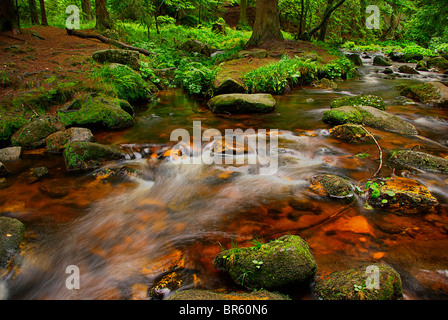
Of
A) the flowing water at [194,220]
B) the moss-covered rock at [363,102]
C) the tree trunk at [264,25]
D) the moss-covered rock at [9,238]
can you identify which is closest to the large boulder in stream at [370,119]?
the flowing water at [194,220]

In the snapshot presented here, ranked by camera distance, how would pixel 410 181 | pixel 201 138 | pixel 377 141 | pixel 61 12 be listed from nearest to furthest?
pixel 410 181 → pixel 377 141 → pixel 201 138 → pixel 61 12

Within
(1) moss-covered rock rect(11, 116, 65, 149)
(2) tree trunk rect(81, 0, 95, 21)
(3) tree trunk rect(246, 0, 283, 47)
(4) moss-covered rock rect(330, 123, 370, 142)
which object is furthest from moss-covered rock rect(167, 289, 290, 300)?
(2) tree trunk rect(81, 0, 95, 21)

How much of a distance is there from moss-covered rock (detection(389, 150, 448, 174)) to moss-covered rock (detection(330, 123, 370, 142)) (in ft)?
3.22

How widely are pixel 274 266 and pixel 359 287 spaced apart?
73 cm

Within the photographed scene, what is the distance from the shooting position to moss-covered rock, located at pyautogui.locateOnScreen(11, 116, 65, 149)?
565 cm

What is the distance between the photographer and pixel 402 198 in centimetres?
362

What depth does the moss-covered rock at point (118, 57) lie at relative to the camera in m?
9.64

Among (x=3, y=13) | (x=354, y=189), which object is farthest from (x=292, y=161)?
(x=3, y=13)

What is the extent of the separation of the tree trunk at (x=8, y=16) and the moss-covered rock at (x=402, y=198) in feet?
46.1

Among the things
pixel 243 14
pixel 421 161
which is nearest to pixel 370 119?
pixel 421 161

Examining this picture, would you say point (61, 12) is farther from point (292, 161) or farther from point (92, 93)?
point (292, 161)

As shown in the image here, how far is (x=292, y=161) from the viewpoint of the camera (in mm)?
5355

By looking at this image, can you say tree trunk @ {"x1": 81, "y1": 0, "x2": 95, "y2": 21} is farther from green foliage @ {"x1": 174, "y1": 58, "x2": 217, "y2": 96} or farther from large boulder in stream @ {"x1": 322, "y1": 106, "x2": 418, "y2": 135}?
large boulder in stream @ {"x1": 322, "y1": 106, "x2": 418, "y2": 135}

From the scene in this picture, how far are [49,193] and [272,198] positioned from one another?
3644mm
